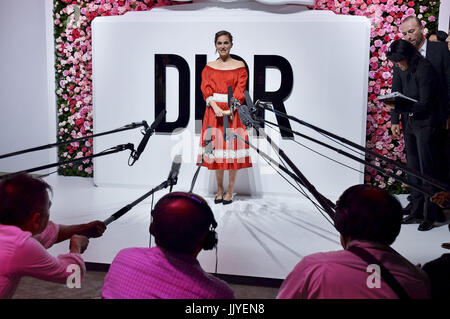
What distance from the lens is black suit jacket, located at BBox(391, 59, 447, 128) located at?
147 inches

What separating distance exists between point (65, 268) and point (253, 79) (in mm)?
3958

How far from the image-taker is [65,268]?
1.58 meters

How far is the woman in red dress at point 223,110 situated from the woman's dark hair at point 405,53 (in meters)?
1.50

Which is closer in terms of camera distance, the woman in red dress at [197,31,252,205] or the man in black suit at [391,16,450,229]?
the man in black suit at [391,16,450,229]

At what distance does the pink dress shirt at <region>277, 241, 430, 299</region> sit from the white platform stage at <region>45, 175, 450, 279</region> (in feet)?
5.33

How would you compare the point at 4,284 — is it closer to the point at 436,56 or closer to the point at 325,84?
the point at 436,56

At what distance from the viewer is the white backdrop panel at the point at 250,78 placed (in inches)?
199

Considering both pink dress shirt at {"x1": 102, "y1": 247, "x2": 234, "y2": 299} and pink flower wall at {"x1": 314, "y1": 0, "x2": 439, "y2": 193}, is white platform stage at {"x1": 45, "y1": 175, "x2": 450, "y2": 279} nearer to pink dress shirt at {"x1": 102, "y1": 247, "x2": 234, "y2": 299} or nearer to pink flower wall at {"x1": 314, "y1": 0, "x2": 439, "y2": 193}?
pink flower wall at {"x1": 314, "y1": 0, "x2": 439, "y2": 193}

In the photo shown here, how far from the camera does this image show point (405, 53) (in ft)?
12.3

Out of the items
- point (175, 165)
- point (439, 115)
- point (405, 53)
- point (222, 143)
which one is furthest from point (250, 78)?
point (175, 165)

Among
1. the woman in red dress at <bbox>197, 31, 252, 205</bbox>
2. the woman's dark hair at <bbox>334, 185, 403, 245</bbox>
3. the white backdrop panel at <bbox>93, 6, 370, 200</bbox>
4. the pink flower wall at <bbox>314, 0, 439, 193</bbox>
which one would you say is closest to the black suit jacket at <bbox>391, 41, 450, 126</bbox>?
the white backdrop panel at <bbox>93, 6, 370, 200</bbox>

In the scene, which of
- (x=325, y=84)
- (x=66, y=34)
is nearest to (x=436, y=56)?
(x=325, y=84)

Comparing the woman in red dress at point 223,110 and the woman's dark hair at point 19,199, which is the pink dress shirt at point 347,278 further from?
the woman in red dress at point 223,110

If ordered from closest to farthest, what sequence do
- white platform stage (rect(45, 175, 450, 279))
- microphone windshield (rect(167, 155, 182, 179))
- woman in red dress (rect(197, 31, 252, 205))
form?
microphone windshield (rect(167, 155, 182, 179)) → white platform stage (rect(45, 175, 450, 279)) → woman in red dress (rect(197, 31, 252, 205))
